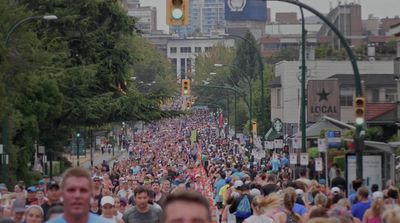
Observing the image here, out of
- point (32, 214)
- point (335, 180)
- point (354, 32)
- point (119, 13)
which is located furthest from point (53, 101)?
point (354, 32)

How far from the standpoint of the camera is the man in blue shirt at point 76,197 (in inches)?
334

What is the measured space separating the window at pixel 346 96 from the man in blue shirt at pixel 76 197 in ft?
215

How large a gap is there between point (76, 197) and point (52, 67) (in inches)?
1994

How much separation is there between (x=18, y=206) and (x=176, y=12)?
8.12 m

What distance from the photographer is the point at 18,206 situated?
18328 millimetres

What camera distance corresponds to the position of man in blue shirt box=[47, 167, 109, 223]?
334 inches

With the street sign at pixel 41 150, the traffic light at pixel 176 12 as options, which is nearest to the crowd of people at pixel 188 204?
the traffic light at pixel 176 12

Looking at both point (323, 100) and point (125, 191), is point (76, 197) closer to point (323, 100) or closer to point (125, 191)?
point (125, 191)

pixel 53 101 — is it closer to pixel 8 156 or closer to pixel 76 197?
pixel 8 156

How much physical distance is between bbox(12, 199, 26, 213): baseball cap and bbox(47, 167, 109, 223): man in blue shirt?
9.26m

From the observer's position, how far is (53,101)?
181 feet

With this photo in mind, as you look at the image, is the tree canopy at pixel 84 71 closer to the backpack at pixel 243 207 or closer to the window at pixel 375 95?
the window at pixel 375 95

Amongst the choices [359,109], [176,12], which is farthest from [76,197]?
[359,109]

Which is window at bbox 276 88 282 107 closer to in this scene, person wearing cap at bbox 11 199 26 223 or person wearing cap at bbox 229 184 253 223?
person wearing cap at bbox 229 184 253 223
